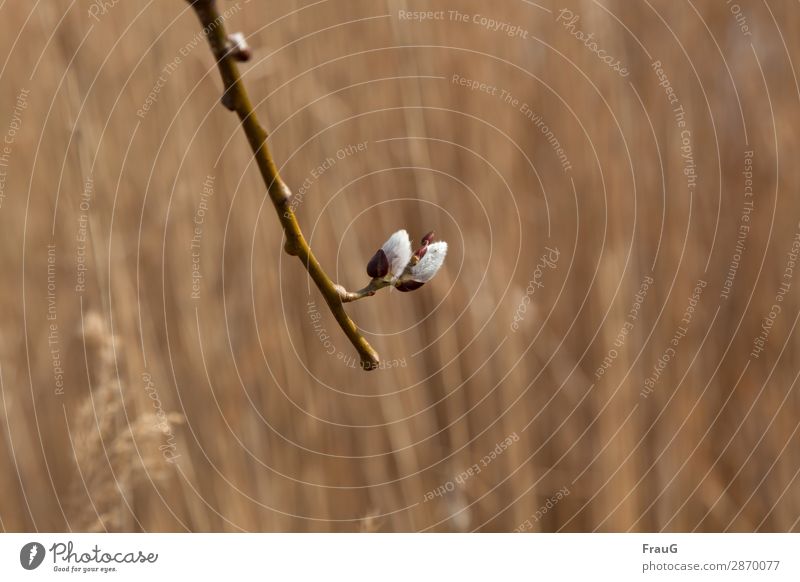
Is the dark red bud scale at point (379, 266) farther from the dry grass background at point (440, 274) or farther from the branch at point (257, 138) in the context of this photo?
the dry grass background at point (440, 274)

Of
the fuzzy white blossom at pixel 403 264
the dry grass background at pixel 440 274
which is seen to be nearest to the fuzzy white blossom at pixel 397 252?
the fuzzy white blossom at pixel 403 264

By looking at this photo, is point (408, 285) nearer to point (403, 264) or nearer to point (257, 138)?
point (403, 264)

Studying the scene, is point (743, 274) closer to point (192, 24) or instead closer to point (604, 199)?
point (604, 199)

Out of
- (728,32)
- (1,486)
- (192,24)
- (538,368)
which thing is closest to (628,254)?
(538,368)
